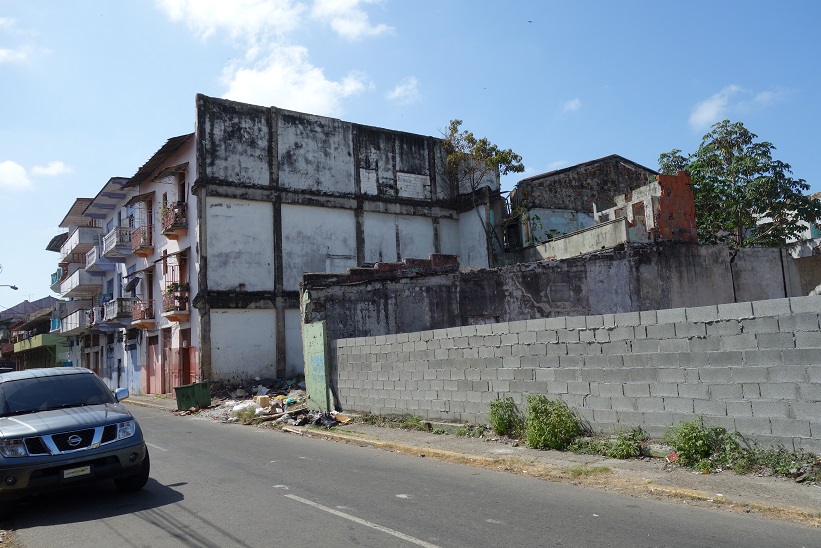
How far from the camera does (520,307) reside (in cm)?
1995

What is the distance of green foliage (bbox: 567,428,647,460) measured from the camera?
9281 millimetres

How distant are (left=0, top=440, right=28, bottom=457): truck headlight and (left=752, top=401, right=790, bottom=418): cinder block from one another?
29.0 feet

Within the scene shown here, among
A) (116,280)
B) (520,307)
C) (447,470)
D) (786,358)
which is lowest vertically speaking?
(447,470)

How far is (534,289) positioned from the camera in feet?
65.8

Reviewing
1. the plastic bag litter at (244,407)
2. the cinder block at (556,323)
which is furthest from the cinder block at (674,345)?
the plastic bag litter at (244,407)

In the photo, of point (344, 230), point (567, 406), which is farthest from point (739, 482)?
point (344, 230)

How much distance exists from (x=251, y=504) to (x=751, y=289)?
65.0 ft

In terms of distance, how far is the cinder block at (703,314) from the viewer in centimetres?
867

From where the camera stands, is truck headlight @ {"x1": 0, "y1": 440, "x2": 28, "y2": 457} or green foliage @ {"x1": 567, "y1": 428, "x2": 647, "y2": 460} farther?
green foliage @ {"x1": 567, "y1": 428, "x2": 647, "y2": 460}

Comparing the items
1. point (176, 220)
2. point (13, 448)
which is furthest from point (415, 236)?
point (13, 448)

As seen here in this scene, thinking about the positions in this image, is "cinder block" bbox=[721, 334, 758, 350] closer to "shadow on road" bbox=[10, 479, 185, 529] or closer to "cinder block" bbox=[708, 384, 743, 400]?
"cinder block" bbox=[708, 384, 743, 400]

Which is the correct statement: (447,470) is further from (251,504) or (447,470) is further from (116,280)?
(116,280)

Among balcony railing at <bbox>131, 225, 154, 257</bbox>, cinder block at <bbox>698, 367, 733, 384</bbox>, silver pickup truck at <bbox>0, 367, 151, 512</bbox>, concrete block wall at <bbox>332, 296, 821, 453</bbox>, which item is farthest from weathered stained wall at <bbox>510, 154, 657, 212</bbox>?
silver pickup truck at <bbox>0, 367, 151, 512</bbox>

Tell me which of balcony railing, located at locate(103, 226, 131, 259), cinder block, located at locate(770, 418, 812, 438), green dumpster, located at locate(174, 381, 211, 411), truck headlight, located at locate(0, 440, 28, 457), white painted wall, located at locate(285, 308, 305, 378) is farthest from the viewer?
balcony railing, located at locate(103, 226, 131, 259)
